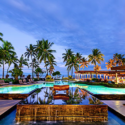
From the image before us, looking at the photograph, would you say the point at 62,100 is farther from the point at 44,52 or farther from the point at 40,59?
the point at 44,52

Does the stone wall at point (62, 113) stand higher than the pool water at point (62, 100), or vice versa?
the pool water at point (62, 100)

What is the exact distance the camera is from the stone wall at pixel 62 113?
15.2 feet

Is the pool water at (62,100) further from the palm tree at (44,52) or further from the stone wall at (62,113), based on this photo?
the palm tree at (44,52)

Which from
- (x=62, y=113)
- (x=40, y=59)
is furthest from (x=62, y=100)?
(x=40, y=59)

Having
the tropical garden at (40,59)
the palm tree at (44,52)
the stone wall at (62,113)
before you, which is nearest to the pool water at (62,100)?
A: the stone wall at (62,113)

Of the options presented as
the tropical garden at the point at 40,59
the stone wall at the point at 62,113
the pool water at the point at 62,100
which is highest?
the tropical garden at the point at 40,59

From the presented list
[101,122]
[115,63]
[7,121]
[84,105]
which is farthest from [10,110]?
[115,63]

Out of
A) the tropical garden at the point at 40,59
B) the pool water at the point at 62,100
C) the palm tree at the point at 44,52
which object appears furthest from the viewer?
the palm tree at the point at 44,52

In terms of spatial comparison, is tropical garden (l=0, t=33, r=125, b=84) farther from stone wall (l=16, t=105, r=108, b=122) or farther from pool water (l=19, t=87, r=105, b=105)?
stone wall (l=16, t=105, r=108, b=122)

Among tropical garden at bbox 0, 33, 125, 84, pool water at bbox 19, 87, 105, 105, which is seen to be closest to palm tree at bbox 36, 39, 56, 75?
tropical garden at bbox 0, 33, 125, 84

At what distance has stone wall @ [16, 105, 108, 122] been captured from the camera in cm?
462

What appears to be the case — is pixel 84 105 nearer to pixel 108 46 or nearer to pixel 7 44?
pixel 7 44

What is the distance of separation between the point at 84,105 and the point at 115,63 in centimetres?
5979

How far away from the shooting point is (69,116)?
4645 millimetres
